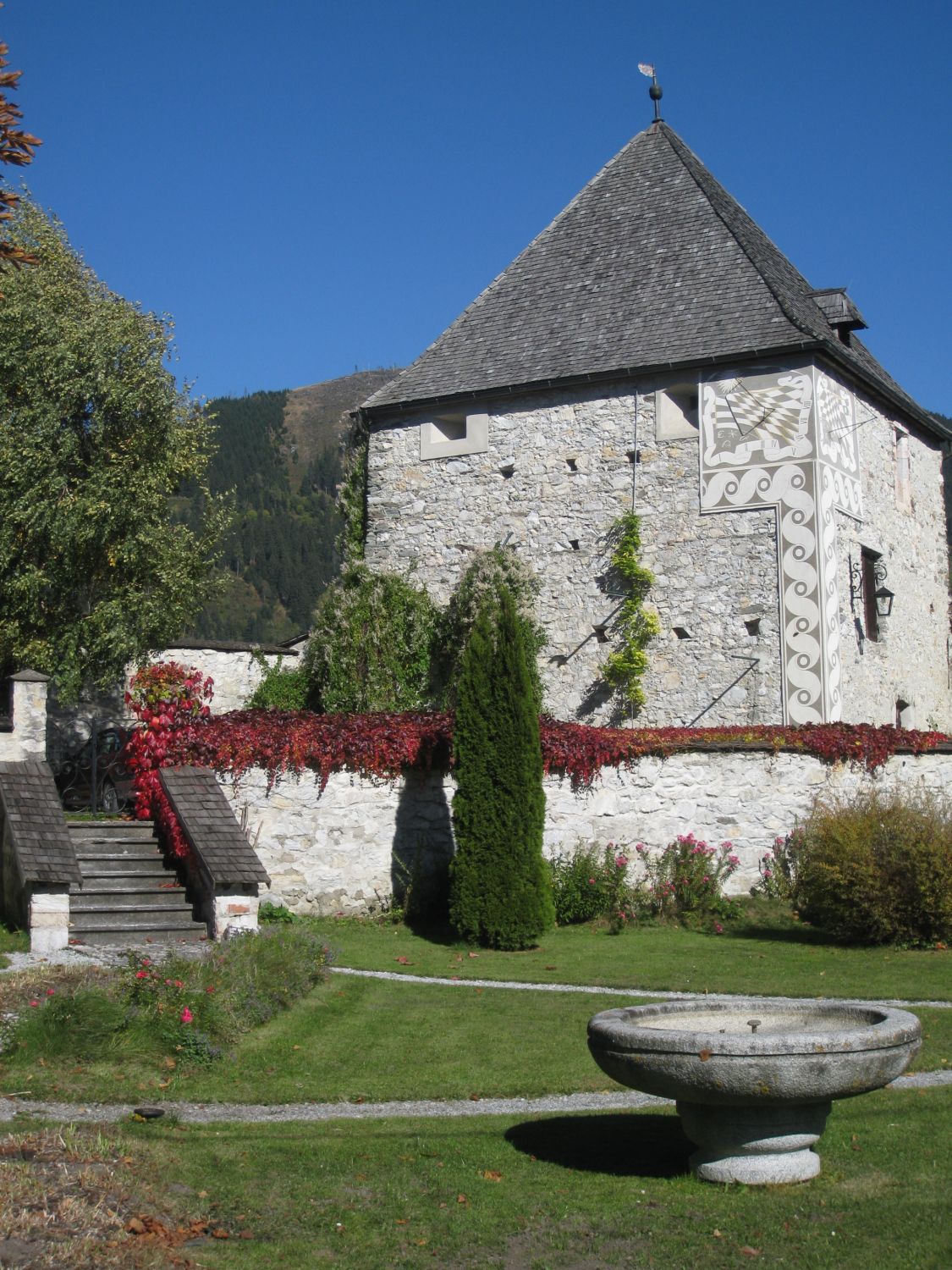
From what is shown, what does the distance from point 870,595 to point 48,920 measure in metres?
13.1

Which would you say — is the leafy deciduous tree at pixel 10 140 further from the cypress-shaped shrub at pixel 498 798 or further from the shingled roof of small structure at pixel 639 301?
the shingled roof of small structure at pixel 639 301

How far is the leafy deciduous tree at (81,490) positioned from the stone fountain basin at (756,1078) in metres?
14.4

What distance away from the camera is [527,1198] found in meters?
5.84

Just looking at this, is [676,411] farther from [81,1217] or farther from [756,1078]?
[81,1217]

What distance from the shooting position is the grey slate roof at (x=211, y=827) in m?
11.8

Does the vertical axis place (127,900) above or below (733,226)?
below

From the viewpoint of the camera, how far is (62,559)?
19.4 metres

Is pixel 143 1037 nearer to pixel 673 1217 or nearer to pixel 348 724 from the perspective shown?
pixel 673 1217

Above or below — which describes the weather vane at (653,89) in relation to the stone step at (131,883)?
above

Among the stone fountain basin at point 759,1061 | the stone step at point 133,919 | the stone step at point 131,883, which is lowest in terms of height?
the stone step at point 133,919

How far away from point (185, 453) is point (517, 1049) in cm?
1529

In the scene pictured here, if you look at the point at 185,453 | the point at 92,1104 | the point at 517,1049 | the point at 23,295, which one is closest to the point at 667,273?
the point at 185,453

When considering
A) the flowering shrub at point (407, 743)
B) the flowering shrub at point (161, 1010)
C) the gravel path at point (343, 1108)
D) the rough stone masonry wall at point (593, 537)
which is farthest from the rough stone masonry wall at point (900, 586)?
the gravel path at point (343, 1108)

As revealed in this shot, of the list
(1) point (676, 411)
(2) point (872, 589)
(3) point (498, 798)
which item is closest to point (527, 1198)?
(3) point (498, 798)
